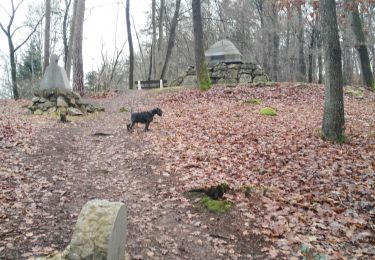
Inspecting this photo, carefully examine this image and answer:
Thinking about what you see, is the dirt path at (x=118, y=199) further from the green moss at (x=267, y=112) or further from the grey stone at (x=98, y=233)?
the green moss at (x=267, y=112)

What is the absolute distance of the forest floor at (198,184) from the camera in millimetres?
4863

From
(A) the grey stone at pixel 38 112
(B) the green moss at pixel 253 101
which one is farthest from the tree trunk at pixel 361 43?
(A) the grey stone at pixel 38 112

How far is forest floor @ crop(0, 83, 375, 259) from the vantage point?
16.0 feet

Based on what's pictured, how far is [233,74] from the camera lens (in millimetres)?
20781

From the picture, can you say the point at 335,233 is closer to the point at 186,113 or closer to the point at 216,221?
the point at 216,221

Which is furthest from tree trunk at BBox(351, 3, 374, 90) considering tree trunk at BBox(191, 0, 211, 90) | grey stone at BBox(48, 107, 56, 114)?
grey stone at BBox(48, 107, 56, 114)

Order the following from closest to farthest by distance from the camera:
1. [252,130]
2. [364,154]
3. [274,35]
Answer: [364,154]
[252,130]
[274,35]

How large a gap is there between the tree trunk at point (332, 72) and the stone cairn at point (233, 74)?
12.0 m

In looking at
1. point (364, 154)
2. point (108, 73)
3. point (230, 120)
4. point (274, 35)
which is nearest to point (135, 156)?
point (230, 120)

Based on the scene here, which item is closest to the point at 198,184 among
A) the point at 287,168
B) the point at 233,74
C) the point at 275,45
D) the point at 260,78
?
the point at 287,168

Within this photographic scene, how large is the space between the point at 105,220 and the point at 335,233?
3444mm

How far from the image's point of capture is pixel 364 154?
310 inches

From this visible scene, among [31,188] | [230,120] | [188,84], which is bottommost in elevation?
[31,188]

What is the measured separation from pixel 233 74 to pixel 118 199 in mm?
15833
